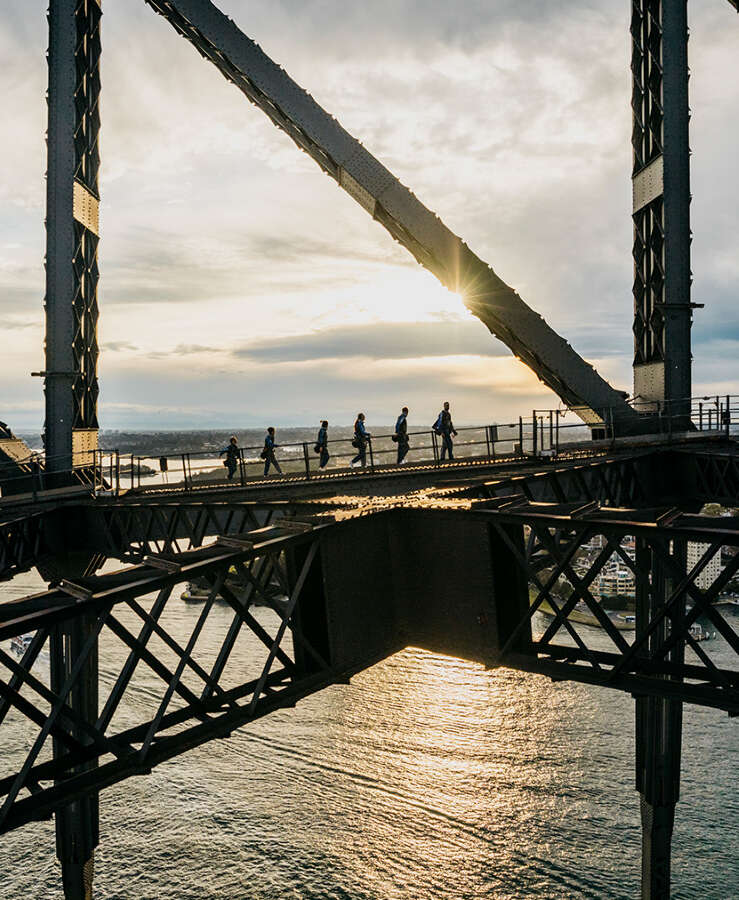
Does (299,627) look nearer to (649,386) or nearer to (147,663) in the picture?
(147,663)

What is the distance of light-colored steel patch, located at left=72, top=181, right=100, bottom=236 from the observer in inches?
902

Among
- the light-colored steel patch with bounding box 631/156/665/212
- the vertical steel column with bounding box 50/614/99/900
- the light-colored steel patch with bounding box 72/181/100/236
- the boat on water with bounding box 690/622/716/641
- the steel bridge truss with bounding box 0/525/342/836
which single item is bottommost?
the boat on water with bounding box 690/622/716/641

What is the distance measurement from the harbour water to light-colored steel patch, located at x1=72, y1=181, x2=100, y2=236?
31.8 metres

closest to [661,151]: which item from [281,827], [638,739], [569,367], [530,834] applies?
[569,367]

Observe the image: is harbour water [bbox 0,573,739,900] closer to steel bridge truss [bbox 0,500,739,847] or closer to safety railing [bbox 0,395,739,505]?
safety railing [bbox 0,395,739,505]

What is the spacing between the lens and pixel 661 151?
27891mm

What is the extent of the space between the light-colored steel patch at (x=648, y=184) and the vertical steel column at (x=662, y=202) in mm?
40

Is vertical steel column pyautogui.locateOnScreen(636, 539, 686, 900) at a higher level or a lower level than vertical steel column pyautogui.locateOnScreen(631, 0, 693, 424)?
lower

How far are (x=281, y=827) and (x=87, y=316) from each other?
3066 cm

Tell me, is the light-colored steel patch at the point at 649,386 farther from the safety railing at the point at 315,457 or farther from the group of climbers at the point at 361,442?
the group of climbers at the point at 361,442

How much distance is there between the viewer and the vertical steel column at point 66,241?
22250 mm

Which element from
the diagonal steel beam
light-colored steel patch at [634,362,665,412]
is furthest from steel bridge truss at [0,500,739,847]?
light-colored steel patch at [634,362,665,412]

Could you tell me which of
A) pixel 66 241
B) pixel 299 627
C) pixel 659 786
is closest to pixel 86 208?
pixel 66 241

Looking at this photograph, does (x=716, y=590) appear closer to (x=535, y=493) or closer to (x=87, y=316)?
(x=535, y=493)
